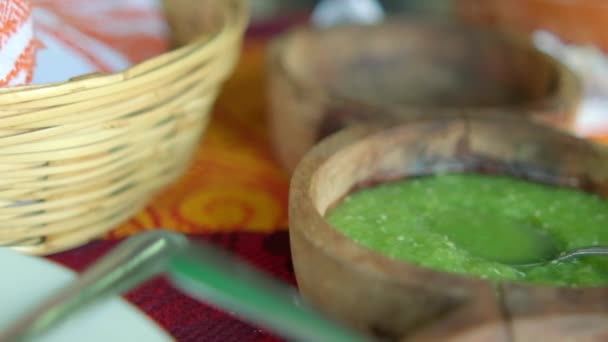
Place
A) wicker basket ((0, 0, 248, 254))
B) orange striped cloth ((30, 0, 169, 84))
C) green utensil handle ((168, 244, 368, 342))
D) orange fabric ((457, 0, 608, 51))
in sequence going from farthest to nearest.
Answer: orange fabric ((457, 0, 608, 51)) < orange striped cloth ((30, 0, 169, 84)) < wicker basket ((0, 0, 248, 254)) < green utensil handle ((168, 244, 368, 342))

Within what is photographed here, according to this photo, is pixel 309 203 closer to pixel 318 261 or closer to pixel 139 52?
pixel 318 261

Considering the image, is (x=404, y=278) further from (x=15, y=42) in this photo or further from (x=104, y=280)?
(x=15, y=42)

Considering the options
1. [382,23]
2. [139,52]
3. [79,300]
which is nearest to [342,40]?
[382,23]

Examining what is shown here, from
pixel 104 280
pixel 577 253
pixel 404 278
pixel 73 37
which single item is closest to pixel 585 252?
pixel 577 253

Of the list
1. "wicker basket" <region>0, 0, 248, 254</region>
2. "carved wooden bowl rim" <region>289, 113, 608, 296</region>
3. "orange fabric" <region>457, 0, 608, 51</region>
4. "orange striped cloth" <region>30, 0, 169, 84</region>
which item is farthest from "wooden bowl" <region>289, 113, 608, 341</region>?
"orange fabric" <region>457, 0, 608, 51</region>

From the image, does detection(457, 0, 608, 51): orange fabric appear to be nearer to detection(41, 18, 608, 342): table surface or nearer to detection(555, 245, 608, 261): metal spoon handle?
detection(41, 18, 608, 342): table surface

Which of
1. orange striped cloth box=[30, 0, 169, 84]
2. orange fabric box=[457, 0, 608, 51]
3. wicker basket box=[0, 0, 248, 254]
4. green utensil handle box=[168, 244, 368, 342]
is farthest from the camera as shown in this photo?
orange fabric box=[457, 0, 608, 51]
